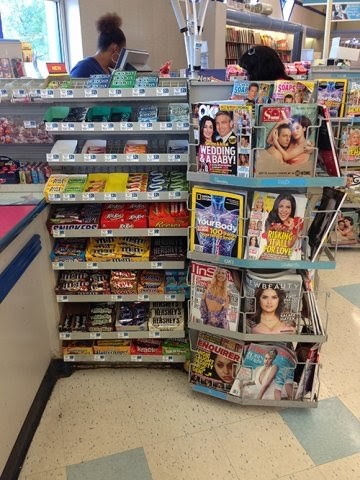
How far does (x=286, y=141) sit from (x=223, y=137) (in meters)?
0.25

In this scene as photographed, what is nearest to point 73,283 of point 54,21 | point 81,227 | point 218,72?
point 81,227

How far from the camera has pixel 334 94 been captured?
344 cm

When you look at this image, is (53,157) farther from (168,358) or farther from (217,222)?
(168,358)

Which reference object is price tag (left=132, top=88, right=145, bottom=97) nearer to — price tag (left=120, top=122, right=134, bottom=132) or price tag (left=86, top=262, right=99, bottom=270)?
price tag (left=120, top=122, right=134, bottom=132)

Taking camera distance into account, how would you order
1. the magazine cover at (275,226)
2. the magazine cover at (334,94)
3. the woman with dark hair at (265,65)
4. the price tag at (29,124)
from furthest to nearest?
the magazine cover at (334,94) < the woman with dark hair at (265,65) < the price tag at (29,124) < the magazine cover at (275,226)

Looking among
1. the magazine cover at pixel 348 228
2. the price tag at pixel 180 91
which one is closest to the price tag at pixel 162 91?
the price tag at pixel 180 91

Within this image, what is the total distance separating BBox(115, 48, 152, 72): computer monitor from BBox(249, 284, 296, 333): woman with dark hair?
141cm

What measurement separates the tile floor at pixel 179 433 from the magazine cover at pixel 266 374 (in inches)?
4.9

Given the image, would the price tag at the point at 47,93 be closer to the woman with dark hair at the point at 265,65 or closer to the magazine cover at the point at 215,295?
the magazine cover at the point at 215,295

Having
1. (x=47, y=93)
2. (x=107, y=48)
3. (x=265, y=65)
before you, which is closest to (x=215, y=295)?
(x=47, y=93)

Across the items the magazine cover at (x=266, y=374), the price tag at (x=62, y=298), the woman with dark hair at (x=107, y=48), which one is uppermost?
the woman with dark hair at (x=107, y=48)

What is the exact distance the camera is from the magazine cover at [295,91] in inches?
66.9

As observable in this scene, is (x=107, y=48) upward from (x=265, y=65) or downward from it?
upward

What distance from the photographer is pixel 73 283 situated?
2.22m
